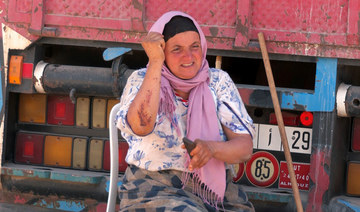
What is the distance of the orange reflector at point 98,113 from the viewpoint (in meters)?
4.29

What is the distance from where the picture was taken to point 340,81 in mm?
3912

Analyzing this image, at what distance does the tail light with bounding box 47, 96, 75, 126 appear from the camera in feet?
14.3

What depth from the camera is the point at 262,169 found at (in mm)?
4098

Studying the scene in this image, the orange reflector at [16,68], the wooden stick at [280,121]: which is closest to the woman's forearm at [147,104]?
the wooden stick at [280,121]

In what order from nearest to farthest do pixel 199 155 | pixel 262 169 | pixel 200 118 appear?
pixel 199 155
pixel 200 118
pixel 262 169

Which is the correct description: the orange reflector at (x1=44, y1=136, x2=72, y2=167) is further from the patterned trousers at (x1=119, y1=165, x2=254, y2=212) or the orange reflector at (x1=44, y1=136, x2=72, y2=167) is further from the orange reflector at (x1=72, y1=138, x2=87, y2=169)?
the patterned trousers at (x1=119, y1=165, x2=254, y2=212)

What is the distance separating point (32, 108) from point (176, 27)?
1.67 m

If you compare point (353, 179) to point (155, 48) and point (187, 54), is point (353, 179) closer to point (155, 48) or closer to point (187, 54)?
point (187, 54)

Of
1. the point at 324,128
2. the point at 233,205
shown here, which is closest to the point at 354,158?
the point at 324,128

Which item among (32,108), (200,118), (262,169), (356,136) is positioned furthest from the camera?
(32,108)

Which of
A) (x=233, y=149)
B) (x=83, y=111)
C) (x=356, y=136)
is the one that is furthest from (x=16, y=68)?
(x=356, y=136)

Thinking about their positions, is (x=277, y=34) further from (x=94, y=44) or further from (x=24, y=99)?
(x=24, y=99)

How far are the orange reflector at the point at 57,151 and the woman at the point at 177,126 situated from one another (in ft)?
4.41

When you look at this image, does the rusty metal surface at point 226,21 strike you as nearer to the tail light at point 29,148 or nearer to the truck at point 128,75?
the truck at point 128,75
